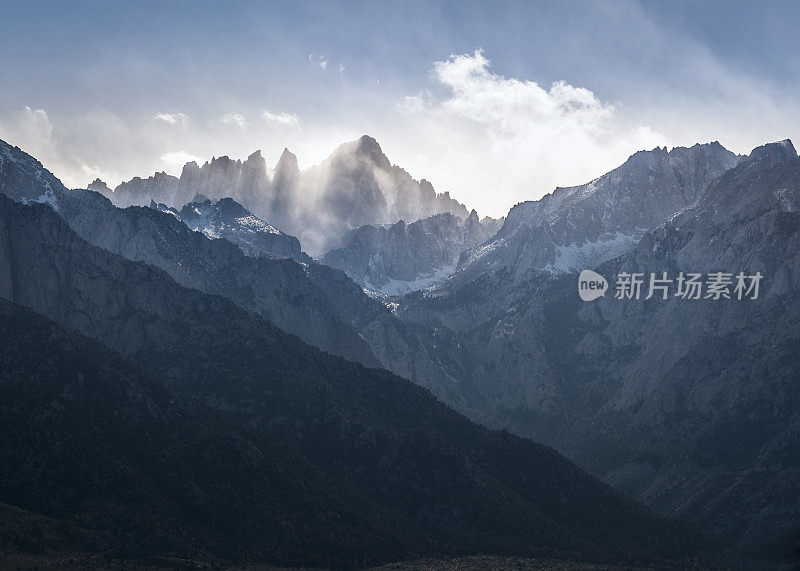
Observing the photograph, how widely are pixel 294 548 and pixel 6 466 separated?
58346 mm

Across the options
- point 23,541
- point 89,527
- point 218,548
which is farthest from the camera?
point 218,548

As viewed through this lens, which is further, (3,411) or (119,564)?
(3,411)

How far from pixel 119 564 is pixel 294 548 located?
135 feet

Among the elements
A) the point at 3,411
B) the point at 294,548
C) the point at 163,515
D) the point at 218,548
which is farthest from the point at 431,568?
the point at 3,411

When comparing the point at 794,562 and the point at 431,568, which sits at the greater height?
A: the point at 794,562

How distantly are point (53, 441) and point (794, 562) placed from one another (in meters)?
145

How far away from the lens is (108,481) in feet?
629

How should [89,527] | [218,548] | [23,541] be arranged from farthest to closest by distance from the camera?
[218,548]
[89,527]
[23,541]

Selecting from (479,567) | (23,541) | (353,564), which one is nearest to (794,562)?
(479,567)

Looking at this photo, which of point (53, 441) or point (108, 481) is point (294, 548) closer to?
point (108, 481)

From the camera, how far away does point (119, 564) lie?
167000mm

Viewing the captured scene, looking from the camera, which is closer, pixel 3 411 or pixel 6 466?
pixel 6 466

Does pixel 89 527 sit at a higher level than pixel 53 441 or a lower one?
lower

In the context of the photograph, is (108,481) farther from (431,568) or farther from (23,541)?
(431,568)
